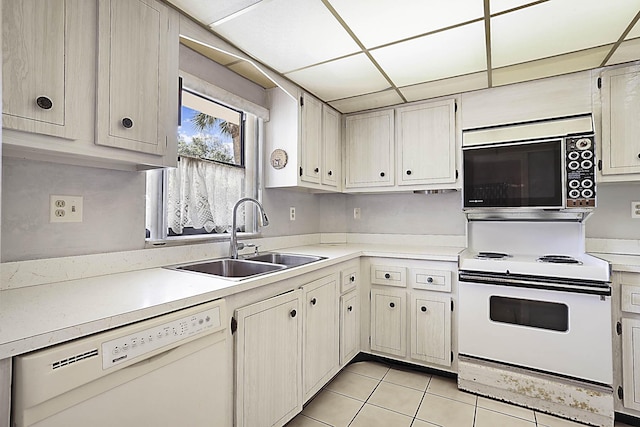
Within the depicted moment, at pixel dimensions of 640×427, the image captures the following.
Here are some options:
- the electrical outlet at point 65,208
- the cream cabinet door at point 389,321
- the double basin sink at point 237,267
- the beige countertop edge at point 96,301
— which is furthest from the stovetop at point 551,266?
the electrical outlet at point 65,208

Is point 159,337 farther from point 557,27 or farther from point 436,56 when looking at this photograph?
point 557,27

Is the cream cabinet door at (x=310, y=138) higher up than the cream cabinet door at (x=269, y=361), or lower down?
higher up

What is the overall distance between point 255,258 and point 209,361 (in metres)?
1.05

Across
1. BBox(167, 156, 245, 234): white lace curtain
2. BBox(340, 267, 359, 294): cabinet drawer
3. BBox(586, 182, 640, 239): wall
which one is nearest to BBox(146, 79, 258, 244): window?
BBox(167, 156, 245, 234): white lace curtain

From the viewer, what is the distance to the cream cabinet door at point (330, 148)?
278 centimetres

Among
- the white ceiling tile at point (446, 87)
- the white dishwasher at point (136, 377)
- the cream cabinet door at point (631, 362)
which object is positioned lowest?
the cream cabinet door at point (631, 362)

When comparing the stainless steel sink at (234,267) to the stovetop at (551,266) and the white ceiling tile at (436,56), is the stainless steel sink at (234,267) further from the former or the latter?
the white ceiling tile at (436,56)

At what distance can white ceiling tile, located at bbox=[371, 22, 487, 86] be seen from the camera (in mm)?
1795

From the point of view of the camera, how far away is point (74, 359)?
854mm

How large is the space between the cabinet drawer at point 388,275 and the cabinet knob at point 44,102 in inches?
85.1

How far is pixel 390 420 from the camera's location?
188 cm

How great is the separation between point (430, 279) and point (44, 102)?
7.65ft

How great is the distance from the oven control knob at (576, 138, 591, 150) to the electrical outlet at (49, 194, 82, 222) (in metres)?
2.80

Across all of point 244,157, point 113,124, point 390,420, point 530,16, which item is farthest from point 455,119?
point 113,124
